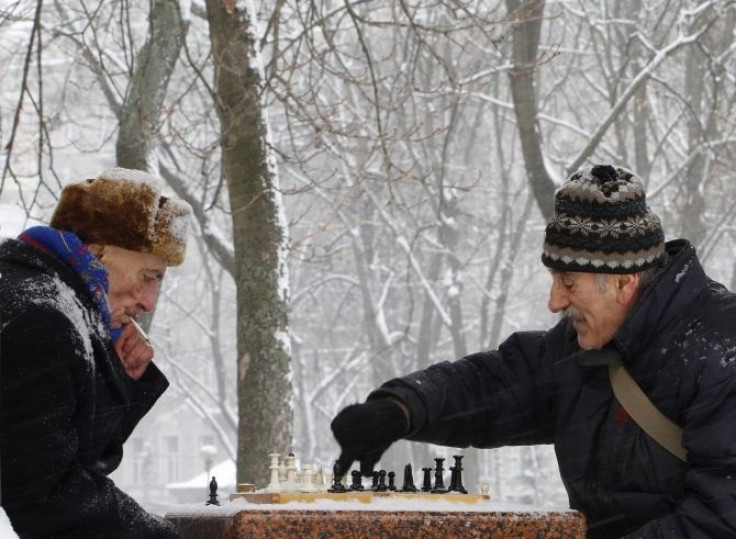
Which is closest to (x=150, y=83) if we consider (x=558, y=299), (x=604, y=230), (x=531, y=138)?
(x=531, y=138)

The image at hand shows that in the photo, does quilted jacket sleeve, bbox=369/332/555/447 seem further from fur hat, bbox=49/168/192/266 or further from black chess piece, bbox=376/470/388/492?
fur hat, bbox=49/168/192/266

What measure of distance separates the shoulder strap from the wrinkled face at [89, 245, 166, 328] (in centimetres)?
146

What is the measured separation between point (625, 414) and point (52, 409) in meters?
1.70

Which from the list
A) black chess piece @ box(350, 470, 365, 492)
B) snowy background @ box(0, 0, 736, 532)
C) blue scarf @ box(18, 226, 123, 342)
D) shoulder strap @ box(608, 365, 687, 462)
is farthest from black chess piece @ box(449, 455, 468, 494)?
snowy background @ box(0, 0, 736, 532)

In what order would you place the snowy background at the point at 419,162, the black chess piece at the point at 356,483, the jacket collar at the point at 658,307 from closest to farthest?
the black chess piece at the point at 356,483, the jacket collar at the point at 658,307, the snowy background at the point at 419,162

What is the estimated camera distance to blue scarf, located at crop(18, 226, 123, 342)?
3883mm

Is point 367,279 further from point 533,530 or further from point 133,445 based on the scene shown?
point 133,445

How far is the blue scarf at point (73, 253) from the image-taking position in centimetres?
388

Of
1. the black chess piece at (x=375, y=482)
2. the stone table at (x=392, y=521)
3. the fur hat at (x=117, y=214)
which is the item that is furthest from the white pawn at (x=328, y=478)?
the fur hat at (x=117, y=214)

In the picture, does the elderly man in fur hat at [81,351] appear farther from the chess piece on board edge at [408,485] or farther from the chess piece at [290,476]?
the chess piece on board edge at [408,485]

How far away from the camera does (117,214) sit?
4.02 m

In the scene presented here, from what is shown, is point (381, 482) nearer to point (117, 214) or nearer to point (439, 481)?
point (439, 481)

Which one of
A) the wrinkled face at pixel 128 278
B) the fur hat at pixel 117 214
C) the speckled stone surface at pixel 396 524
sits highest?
the fur hat at pixel 117 214

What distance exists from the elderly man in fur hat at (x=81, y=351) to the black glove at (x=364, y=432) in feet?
1.87
